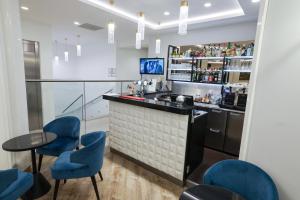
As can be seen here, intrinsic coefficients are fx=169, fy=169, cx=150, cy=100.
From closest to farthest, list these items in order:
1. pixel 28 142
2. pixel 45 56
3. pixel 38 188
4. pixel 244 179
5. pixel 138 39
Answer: pixel 244 179 → pixel 28 142 → pixel 38 188 → pixel 138 39 → pixel 45 56

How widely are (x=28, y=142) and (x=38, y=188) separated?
63 cm

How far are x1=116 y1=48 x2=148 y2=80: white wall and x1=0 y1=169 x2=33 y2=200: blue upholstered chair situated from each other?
18.8ft

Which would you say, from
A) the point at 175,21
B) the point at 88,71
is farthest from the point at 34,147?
the point at 88,71

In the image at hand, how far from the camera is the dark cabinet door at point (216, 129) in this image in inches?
137

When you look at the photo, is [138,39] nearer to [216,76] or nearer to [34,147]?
[34,147]

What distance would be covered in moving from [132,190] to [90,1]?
3295mm

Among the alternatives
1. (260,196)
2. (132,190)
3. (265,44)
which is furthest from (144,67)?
(260,196)

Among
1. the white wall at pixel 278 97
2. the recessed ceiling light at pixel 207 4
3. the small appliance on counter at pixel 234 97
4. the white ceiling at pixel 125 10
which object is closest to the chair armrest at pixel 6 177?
the white wall at pixel 278 97

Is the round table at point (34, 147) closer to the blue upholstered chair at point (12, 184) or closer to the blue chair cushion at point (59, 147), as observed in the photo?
the blue chair cushion at point (59, 147)

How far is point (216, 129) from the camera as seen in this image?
3574mm

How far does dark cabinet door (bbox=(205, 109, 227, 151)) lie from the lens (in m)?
3.49

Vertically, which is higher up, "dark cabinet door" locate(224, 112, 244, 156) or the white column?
the white column

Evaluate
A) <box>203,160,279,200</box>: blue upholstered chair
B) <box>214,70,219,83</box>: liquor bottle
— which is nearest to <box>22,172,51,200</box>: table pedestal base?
<box>203,160,279,200</box>: blue upholstered chair

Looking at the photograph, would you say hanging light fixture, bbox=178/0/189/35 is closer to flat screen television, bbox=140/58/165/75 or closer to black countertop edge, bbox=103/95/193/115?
black countertop edge, bbox=103/95/193/115
